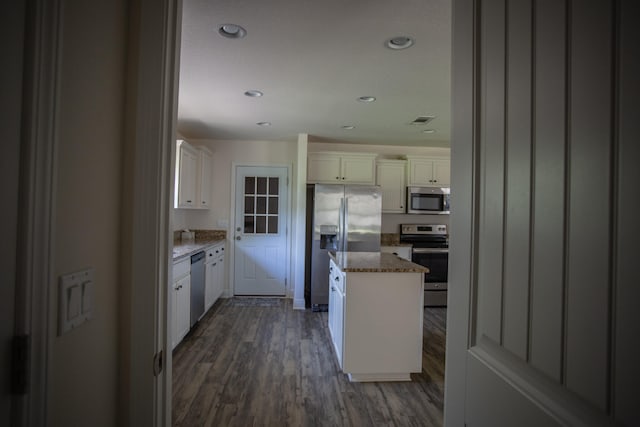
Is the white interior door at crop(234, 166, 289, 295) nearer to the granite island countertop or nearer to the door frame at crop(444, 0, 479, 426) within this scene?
the granite island countertop

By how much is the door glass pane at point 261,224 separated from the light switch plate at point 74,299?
4.12 meters

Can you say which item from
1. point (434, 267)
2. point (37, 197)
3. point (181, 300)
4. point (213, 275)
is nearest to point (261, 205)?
point (213, 275)

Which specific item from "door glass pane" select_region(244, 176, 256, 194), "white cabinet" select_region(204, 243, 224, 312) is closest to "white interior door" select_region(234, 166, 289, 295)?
"door glass pane" select_region(244, 176, 256, 194)

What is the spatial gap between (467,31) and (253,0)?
1.24 metres

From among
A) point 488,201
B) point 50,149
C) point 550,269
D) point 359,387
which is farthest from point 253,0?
point 359,387

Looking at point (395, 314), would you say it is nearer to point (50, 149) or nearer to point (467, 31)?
point (467, 31)

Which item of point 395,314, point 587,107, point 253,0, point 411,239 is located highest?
point 253,0

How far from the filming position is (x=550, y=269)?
499 millimetres

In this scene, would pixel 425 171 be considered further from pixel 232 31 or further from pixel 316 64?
pixel 232 31

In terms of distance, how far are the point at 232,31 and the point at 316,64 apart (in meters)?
0.63

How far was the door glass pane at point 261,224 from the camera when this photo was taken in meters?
4.79

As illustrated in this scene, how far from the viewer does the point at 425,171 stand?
4.62m

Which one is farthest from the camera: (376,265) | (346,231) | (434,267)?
(434,267)

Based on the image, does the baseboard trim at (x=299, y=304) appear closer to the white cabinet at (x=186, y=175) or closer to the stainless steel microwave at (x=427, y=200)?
the white cabinet at (x=186, y=175)
